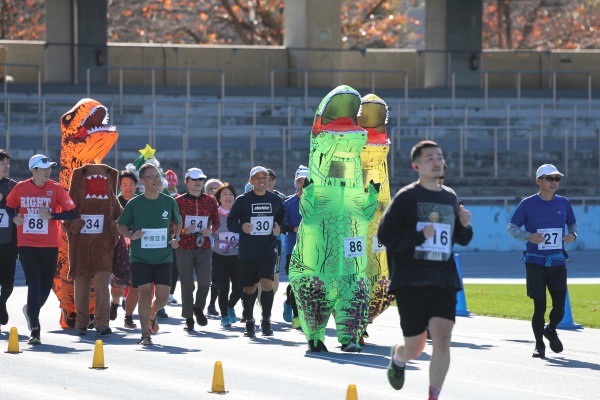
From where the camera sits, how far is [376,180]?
16.9m

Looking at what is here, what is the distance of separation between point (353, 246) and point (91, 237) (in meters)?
3.16

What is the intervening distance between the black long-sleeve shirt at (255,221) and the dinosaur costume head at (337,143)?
1711 mm

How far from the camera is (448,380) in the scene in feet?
43.4

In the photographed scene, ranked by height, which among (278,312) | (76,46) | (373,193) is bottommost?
(278,312)

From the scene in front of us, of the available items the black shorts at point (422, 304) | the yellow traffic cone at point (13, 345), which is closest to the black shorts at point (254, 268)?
the yellow traffic cone at point (13, 345)

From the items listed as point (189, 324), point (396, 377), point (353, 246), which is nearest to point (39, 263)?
point (189, 324)

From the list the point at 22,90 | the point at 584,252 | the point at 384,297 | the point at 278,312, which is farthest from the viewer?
the point at 22,90

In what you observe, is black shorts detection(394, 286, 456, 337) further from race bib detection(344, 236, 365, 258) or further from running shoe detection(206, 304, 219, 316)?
running shoe detection(206, 304, 219, 316)

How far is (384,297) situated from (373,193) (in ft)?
5.04

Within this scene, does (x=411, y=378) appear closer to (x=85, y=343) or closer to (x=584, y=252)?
(x=85, y=343)

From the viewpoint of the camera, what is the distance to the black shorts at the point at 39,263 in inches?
635

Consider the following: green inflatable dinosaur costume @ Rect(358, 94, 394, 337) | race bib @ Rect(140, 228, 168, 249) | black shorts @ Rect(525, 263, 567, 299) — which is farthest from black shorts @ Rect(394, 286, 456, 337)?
race bib @ Rect(140, 228, 168, 249)

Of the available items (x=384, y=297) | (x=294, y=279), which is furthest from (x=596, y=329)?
(x=294, y=279)

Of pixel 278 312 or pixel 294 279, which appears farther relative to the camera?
pixel 278 312
